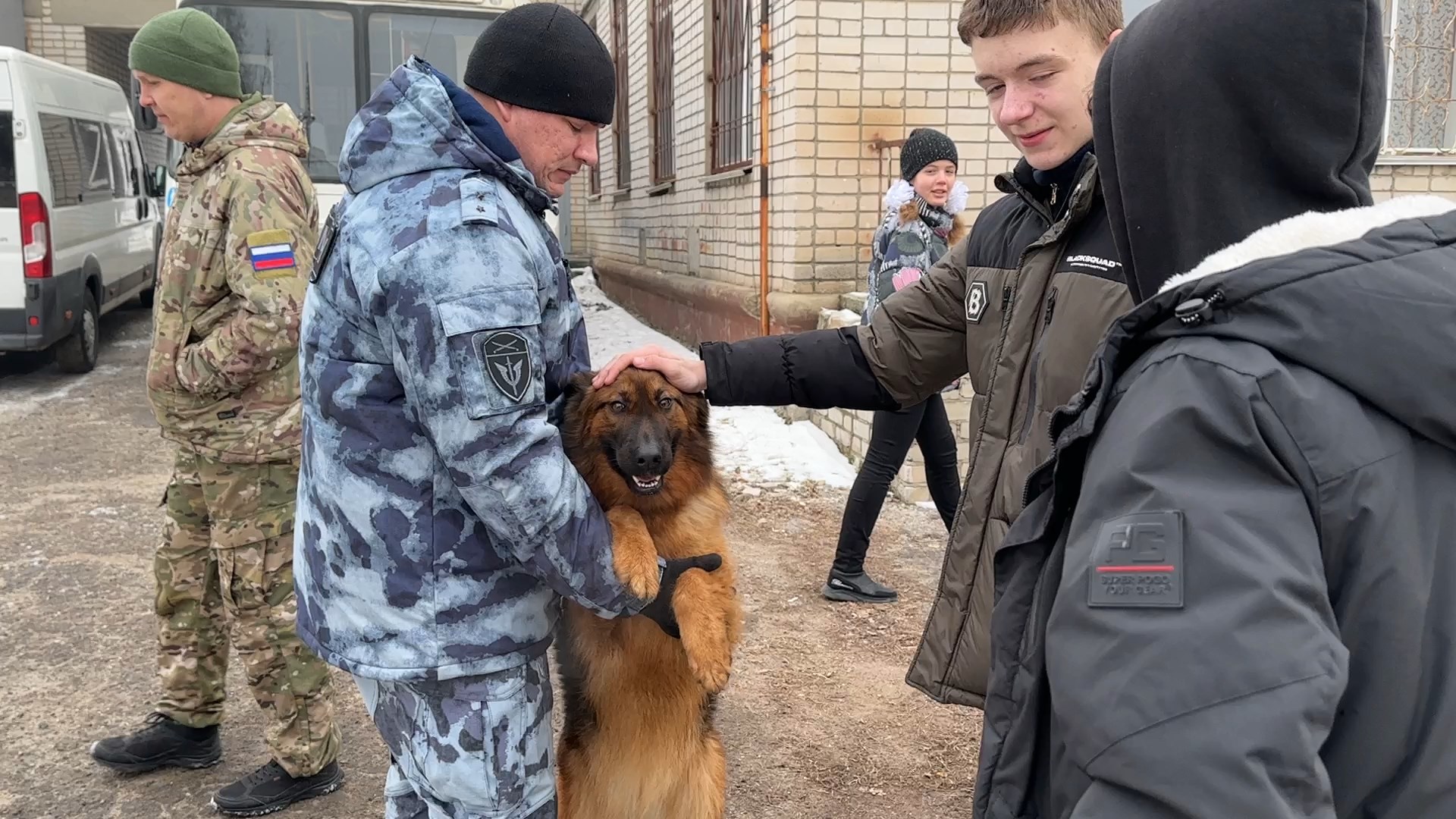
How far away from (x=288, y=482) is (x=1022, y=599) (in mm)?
2554

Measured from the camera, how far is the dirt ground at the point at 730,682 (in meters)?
3.25

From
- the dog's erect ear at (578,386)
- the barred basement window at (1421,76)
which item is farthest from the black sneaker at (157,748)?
the barred basement window at (1421,76)

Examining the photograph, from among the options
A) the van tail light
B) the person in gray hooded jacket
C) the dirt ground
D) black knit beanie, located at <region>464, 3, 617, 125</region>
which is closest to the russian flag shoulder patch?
black knit beanie, located at <region>464, 3, 617, 125</region>

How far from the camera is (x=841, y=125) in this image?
7.13 metres

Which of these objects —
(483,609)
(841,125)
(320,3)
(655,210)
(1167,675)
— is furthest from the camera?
(655,210)

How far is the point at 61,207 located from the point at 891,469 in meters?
8.18

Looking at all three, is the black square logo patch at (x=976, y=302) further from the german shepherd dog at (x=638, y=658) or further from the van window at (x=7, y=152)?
the van window at (x=7, y=152)

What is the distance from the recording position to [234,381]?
2.93 m

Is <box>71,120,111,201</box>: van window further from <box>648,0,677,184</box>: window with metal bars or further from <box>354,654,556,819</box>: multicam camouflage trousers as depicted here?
<box>354,654,556,819</box>: multicam camouflage trousers

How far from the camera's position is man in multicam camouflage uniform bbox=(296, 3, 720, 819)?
5.53 feet

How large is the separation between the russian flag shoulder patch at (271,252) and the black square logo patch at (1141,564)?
8.90ft

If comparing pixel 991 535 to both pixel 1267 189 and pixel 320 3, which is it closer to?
pixel 1267 189

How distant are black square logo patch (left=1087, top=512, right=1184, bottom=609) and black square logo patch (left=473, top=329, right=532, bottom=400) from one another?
1075 millimetres

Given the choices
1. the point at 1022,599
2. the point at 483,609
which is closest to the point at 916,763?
the point at 483,609
